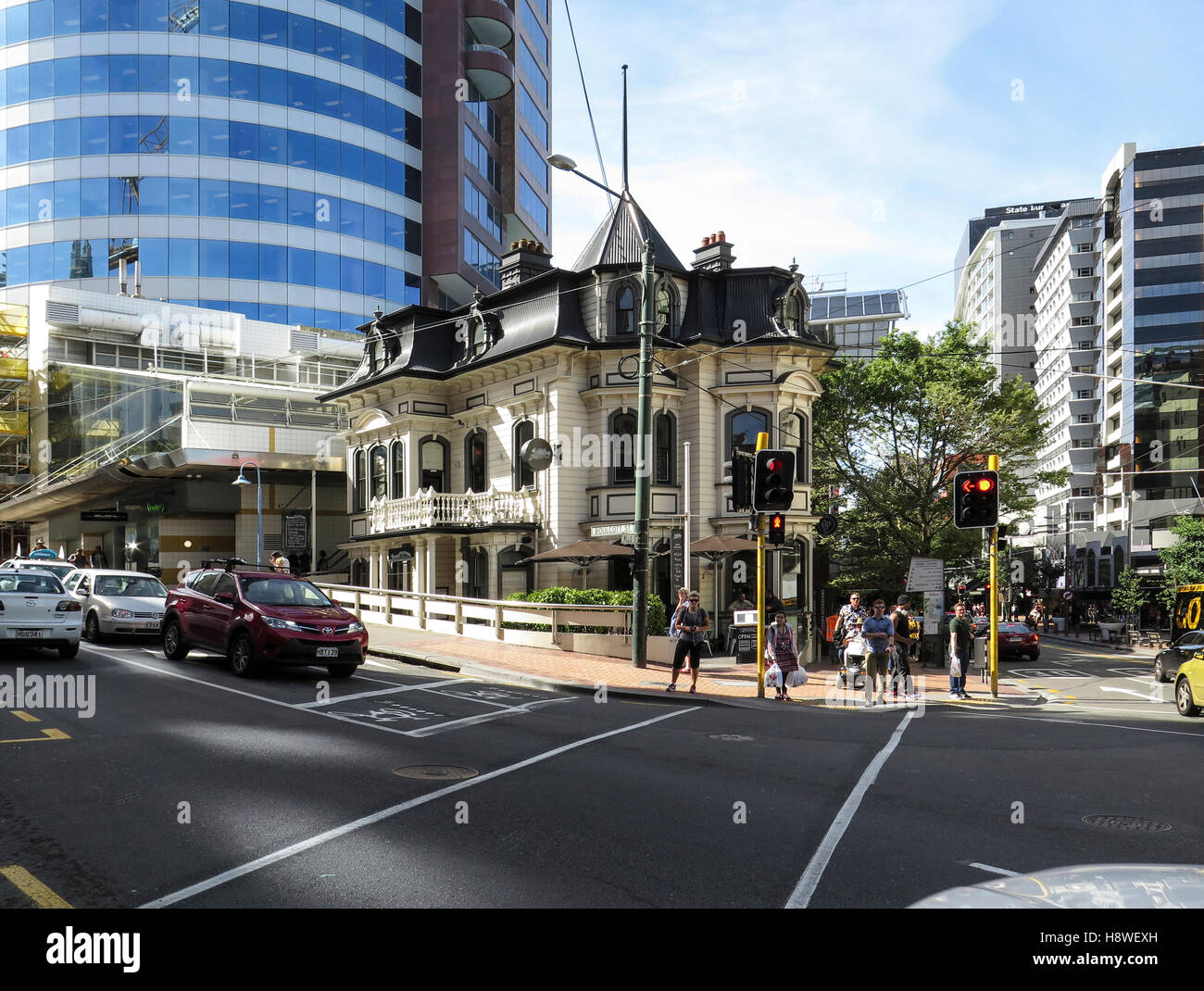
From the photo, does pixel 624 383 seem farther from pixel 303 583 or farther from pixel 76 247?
pixel 76 247

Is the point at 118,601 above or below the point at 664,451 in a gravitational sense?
below

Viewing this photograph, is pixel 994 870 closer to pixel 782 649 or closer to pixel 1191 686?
pixel 782 649

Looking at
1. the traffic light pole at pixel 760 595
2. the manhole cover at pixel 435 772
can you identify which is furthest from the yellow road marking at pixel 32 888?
the traffic light pole at pixel 760 595

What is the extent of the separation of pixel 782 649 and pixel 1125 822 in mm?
9657

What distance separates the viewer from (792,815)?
793 centimetres

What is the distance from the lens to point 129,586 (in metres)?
21.2

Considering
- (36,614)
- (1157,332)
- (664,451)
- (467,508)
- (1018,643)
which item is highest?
(1157,332)

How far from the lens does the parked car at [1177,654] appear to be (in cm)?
2056

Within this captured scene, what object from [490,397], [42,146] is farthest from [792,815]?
[42,146]

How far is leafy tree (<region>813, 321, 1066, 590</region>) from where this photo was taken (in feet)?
107

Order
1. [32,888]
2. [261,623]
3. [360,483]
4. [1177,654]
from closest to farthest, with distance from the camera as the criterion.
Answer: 1. [32,888]
2. [261,623]
3. [1177,654]
4. [360,483]

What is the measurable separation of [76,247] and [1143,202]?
245ft

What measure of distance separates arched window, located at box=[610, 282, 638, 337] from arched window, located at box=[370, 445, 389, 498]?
10299mm

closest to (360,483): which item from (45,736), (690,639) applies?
(690,639)
